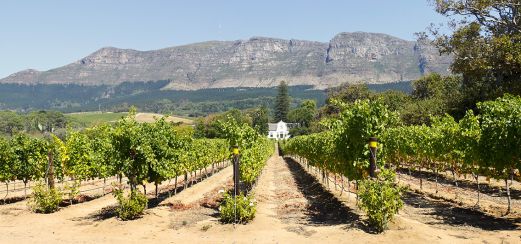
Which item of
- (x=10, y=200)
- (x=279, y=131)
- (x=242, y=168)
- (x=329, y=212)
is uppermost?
(x=242, y=168)

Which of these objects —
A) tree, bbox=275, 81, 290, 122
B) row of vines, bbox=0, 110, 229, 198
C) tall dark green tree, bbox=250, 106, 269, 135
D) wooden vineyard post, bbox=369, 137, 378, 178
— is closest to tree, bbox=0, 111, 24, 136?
tall dark green tree, bbox=250, 106, 269, 135

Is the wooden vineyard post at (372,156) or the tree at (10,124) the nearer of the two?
the wooden vineyard post at (372,156)

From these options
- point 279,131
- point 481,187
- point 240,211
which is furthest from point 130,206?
point 279,131

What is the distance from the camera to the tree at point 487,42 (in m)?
31.4

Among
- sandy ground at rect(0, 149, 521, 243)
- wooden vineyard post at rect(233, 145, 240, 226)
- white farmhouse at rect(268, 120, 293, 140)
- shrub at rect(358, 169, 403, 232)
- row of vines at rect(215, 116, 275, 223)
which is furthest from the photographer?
white farmhouse at rect(268, 120, 293, 140)

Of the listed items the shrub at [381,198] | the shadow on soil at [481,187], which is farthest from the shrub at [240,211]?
the shadow on soil at [481,187]

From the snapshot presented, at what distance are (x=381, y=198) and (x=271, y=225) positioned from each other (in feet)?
14.6

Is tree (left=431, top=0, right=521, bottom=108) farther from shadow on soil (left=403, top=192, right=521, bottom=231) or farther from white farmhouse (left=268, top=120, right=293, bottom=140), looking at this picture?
white farmhouse (left=268, top=120, right=293, bottom=140)

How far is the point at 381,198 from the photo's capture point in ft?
45.7

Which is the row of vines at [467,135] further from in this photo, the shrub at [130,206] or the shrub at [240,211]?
the shrub at [130,206]

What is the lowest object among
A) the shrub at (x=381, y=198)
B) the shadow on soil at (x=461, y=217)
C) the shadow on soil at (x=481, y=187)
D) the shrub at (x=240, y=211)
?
the shadow on soil at (x=481, y=187)

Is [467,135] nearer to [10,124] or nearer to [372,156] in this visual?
[372,156]

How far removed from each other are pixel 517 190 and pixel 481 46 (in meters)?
12.9

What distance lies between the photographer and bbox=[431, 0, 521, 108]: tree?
31.4 metres
